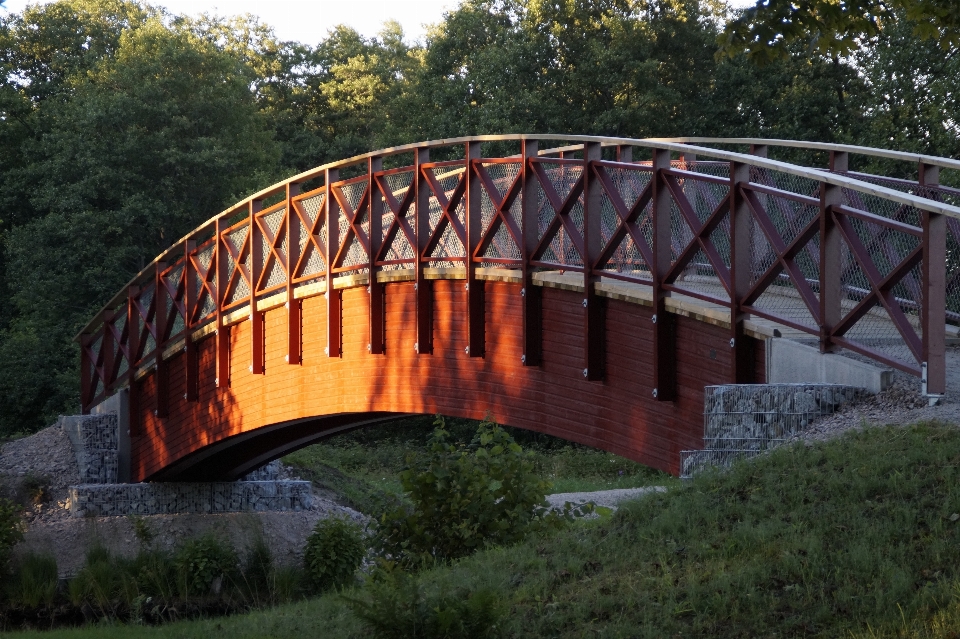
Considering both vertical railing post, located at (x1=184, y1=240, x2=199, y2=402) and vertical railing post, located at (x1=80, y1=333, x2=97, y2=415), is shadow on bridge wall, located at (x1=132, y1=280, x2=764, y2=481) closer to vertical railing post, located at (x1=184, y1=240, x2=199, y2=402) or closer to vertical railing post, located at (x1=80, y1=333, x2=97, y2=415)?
vertical railing post, located at (x1=184, y1=240, x2=199, y2=402)

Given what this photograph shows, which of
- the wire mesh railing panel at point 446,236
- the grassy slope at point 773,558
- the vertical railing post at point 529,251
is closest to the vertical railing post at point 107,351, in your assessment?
the wire mesh railing panel at point 446,236

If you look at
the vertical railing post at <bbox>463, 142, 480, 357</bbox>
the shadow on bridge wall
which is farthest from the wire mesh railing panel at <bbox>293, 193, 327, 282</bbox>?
the vertical railing post at <bbox>463, 142, 480, 357</bbox>

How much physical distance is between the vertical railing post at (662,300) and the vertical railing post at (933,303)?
2.98m

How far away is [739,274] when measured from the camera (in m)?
9.83

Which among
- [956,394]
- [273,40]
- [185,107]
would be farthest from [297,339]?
[273,40]

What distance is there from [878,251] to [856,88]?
967 inches

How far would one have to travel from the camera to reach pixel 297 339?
15984mm

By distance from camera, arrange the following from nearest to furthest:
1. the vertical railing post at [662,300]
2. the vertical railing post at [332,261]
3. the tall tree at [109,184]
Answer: the vertical railing post at [662,300] → the vertical railing post at [332,261] → the tall tree at [109,184]

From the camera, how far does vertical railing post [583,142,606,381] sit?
1155 cm

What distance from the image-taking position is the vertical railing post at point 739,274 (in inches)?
384

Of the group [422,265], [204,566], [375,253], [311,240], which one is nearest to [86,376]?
[204,566]

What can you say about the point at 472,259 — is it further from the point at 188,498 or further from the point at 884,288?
the point at 188,498

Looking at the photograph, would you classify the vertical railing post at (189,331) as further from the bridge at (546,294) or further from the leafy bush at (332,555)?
the leafy bush at (332,555)

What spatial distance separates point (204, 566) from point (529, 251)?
805cm
